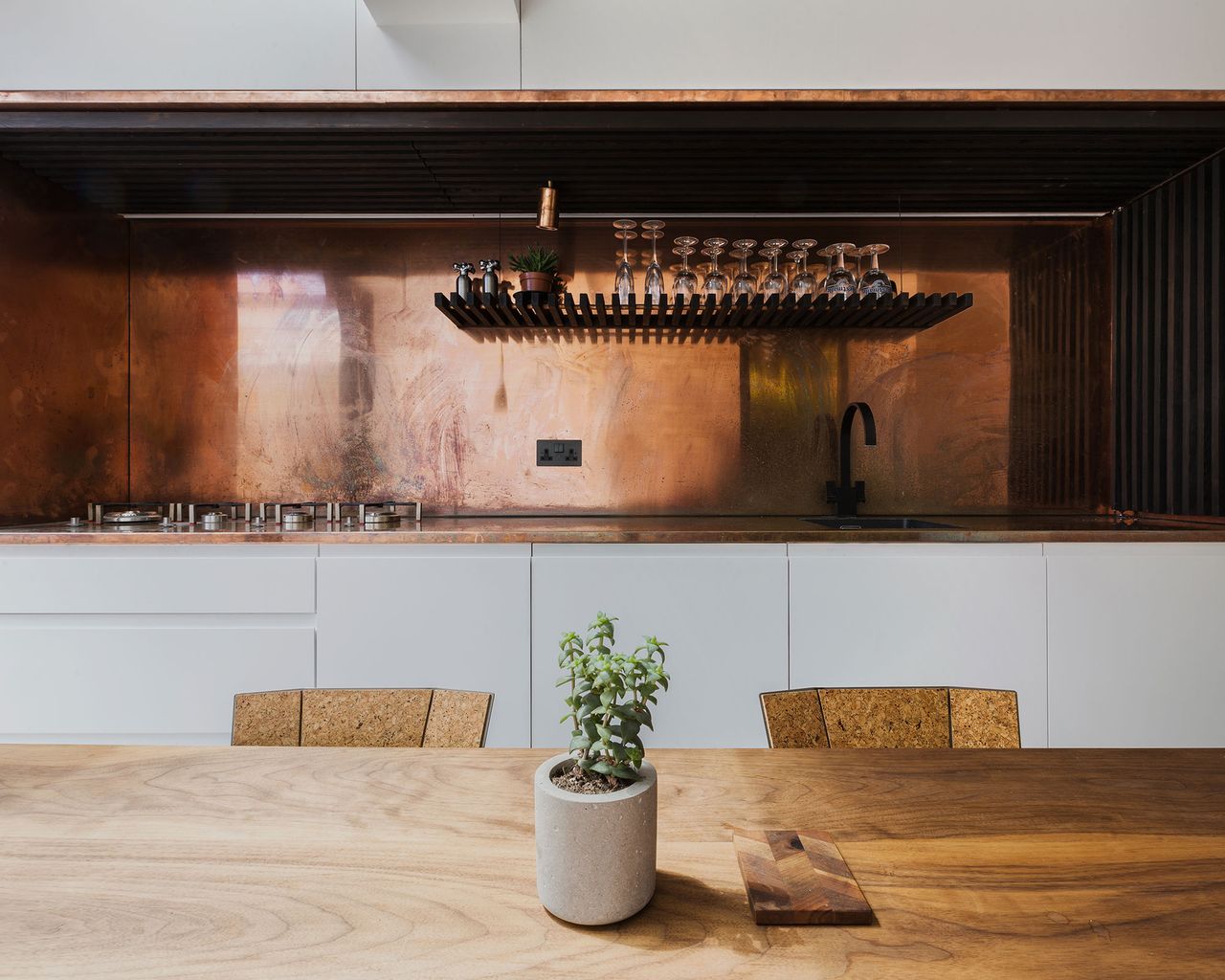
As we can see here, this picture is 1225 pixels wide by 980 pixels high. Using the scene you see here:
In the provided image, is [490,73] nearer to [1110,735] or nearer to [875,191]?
[875,191]

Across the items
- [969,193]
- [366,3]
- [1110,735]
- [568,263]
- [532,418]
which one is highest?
[366,3]

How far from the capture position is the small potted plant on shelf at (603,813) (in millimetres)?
481

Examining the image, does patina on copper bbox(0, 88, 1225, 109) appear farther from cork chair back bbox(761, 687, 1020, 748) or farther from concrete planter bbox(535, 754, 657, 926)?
concrete planter bbox(535, 754, 657, 926)

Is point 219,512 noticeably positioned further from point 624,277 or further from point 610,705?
point 610,705

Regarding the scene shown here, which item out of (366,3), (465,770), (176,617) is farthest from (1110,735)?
(366,3)

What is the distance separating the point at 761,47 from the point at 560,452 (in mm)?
1472

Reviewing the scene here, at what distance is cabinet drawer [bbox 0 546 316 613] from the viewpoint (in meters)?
1.95

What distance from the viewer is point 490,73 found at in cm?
193

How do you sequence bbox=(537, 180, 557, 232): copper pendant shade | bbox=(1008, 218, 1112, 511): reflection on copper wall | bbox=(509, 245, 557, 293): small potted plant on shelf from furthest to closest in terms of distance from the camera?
bbox=(1008, 218, 1112, 511): reflection on copper wall
bbox=(509, 245, 557, 293): small potted plant on shelf
bbox=(537, 180, 557, 232): copper pendant shade

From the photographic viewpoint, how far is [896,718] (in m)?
1.04

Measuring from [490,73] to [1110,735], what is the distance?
8.47 ft

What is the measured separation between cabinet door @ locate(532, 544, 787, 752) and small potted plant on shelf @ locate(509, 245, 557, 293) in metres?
0.97

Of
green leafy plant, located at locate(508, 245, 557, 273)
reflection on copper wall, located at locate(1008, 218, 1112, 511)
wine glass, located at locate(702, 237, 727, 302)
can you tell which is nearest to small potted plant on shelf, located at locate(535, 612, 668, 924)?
wine glass, located at locate(702, 237, 727, 302)

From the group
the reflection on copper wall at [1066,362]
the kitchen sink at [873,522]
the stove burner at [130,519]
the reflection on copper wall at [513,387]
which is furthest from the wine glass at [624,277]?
the stove burner at [130,519]
